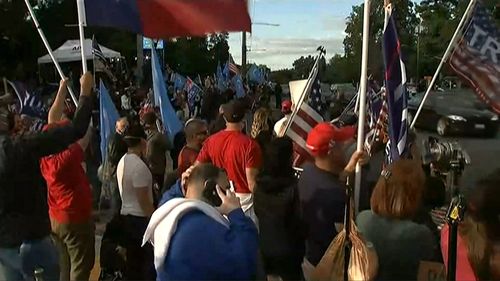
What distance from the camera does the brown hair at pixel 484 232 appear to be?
3.76 metres

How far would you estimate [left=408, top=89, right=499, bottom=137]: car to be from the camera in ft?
59.7

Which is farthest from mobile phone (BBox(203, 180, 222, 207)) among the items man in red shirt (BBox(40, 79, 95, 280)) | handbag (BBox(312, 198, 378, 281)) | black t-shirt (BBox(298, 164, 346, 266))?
man in red shirt (BBox(40, 79, 95, 280))

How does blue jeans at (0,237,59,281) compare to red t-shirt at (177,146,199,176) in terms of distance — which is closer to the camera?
blue jeans at (0,237,59,281)

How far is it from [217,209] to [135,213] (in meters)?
2.35

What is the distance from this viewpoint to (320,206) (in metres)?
5.19

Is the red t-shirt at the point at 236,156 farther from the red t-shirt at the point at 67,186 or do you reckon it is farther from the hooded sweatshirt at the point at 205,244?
the hooded sweatshirt at the point at 205,244

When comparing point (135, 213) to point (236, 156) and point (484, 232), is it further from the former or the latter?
point (484, 232)

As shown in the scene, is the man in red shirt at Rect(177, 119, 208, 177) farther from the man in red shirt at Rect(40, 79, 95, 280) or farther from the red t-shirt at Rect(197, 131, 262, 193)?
the man in red shirt at Rect(40, 79, 95, 280)

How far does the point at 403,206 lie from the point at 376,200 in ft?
0.50

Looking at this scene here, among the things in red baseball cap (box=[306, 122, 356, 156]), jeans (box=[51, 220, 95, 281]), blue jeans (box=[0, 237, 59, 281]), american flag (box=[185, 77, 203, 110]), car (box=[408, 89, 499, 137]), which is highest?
red baseball cap (box=[306, 122, 356, 156])

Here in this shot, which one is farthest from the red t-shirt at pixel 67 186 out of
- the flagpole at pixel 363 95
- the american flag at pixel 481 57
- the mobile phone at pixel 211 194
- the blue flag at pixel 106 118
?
the american flag at pixel 481 57

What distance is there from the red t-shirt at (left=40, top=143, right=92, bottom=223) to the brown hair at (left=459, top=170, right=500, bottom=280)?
10.1ft

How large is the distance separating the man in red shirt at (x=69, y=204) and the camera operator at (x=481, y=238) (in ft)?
10.1

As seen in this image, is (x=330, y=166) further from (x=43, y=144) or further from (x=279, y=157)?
(x=43, y=144)
